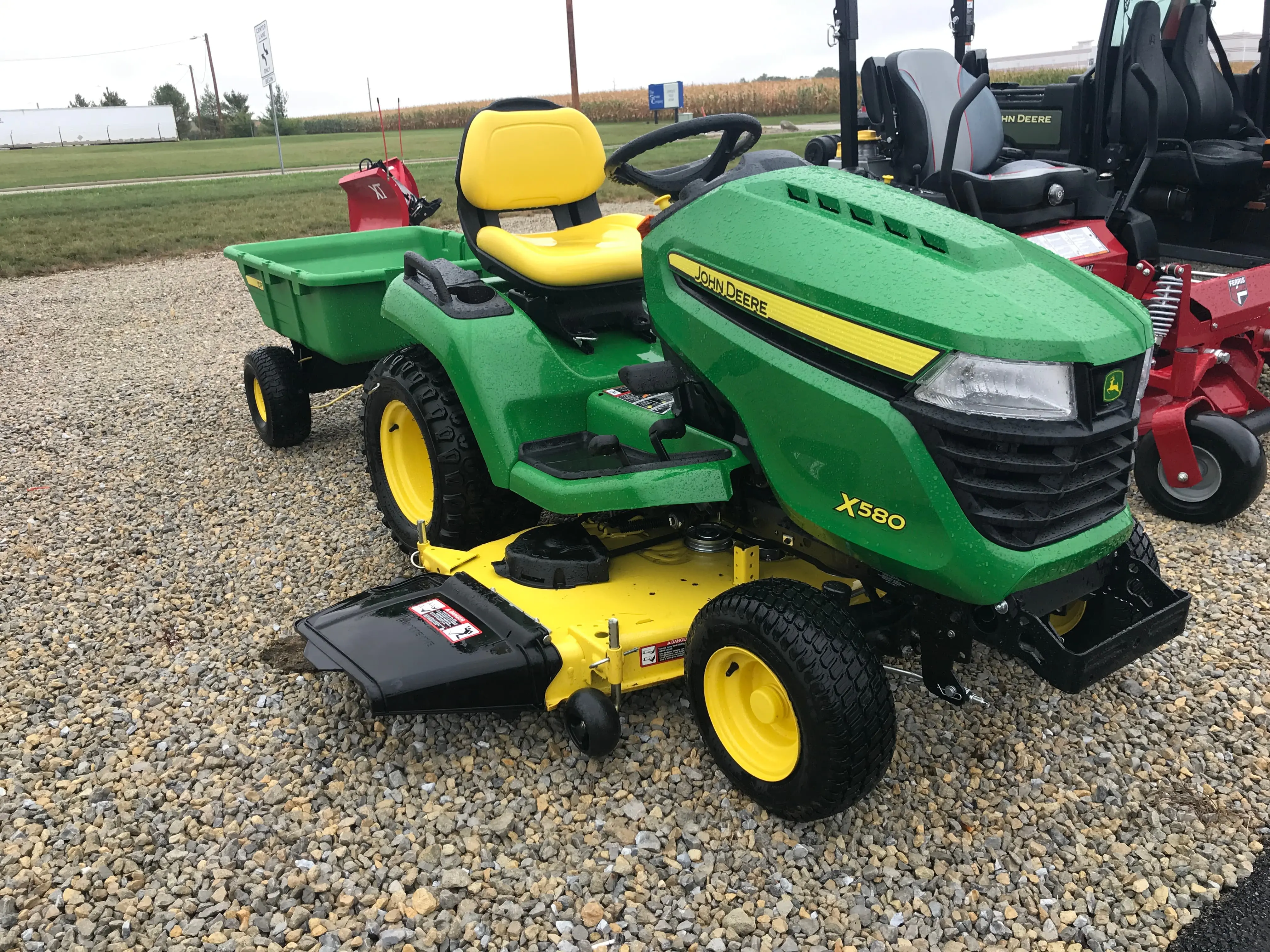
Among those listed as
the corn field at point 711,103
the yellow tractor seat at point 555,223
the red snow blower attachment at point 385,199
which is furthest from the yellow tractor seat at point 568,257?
the corn field at point 711,103

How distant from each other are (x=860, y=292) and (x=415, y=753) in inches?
57.6

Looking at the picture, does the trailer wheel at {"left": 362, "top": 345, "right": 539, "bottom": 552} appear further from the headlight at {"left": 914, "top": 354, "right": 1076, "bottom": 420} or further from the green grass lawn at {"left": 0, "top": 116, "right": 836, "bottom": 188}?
the green grass lawn at {"left": 0, "top": 116, "right": 836, "bottom": 188}

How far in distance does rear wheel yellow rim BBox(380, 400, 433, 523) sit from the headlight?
1.94m

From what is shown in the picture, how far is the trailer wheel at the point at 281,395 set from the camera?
14.5 ft

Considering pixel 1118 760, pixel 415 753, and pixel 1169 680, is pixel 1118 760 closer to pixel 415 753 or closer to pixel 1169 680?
pixel 1169 680

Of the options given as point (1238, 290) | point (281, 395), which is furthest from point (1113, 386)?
point (281, 395)

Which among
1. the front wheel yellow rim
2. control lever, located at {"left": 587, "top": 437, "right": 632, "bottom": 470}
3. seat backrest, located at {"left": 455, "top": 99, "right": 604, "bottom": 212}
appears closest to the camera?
the front wheel yellow rim

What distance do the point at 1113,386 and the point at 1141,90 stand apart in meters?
4.17

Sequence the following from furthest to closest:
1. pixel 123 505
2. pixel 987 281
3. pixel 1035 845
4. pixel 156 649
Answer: pixel 123 505
pixel 156 649
pixel 1035 845
pixel 987 281

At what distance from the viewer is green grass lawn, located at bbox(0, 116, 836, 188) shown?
22.1 meters

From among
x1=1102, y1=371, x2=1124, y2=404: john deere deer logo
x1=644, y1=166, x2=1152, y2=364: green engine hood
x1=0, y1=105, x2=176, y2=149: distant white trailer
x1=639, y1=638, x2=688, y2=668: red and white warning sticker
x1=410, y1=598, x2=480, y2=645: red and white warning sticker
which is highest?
x1=0, y1=105, x2=176, y2=149: distant white trailer

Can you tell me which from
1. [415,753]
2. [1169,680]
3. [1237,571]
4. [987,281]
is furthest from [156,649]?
[1237,571]

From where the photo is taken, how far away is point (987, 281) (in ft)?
6.11

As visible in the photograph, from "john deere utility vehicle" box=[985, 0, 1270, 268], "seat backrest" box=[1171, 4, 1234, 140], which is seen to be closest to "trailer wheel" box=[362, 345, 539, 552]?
"john deere utility vehicle" box=[985, 0, 1270, 268]
